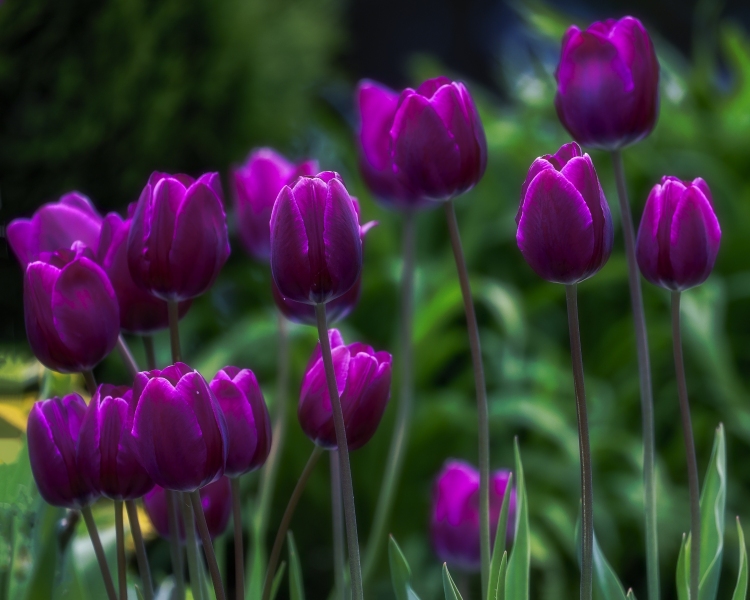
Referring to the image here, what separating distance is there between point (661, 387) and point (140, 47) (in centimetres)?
120

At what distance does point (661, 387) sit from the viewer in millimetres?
1694

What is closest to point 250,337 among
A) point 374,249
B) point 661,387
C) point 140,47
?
point 374,249

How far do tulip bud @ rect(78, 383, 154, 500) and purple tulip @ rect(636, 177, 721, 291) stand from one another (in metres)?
0.27

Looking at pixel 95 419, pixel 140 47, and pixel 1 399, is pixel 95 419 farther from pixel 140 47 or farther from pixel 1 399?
pixel 140 47

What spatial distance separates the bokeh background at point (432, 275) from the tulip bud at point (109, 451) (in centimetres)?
78

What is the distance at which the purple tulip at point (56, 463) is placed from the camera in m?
0.41

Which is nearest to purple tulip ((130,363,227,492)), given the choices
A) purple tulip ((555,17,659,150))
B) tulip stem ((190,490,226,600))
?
tulip stem ((190,490,226,600))

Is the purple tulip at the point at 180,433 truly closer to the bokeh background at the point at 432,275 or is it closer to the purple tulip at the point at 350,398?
the purple tulip at the point at 350,398

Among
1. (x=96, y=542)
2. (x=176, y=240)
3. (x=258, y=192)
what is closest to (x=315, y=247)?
(x=176, y=240)

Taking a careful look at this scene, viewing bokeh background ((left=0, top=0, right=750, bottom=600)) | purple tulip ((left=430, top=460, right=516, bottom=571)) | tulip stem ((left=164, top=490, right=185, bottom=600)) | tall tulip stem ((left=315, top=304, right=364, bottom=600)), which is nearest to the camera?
tall tulip stem ((left=315, top=304, right=364, bottom=600))

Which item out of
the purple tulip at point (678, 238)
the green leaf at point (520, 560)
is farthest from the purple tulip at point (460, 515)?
the purple tulip at point (678, 238)

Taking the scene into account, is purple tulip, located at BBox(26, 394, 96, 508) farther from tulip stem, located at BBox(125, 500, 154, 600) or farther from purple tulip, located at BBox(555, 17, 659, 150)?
purple tulip, located at BBox(555, 17, 659, 150)

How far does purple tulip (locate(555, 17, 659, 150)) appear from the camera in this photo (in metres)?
0.46

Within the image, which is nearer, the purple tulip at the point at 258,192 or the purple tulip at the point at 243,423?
the purple tulip at the point at 243,423
